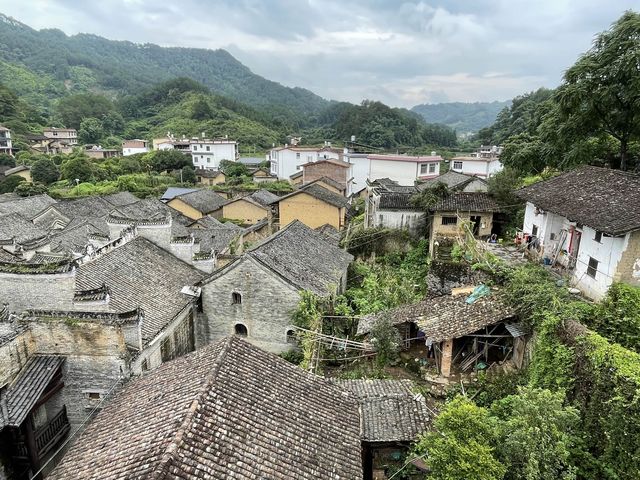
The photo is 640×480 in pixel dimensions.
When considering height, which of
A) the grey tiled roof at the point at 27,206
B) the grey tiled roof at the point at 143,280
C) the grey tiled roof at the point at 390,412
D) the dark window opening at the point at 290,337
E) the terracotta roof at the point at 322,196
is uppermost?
the terracotta roof at the point at 322,196

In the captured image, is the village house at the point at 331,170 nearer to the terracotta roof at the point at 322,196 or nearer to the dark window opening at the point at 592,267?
the terracotta roof at the point at 322,196

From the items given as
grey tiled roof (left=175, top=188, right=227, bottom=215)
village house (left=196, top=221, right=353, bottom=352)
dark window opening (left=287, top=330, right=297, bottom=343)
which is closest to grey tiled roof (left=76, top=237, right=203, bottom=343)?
village house (left=196, top=221, right=353, bottom=352)

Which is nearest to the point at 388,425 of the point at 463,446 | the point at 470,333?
the point at 463,446

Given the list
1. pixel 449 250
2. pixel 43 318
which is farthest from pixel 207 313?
pixel 449 250

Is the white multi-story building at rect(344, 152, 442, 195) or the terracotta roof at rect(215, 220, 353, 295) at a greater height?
the white multi-story building at rect(344, 152, 442, 195)

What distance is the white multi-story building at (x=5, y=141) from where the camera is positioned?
93.9 m

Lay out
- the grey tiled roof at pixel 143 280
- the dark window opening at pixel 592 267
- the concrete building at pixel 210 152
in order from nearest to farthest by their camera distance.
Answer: the dark window opening at pixel 592 267
the grey tiled roof at pixel 143 280
the concrete building at pixel 210 152

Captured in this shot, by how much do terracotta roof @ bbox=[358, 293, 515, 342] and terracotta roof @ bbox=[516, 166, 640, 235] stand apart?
490cm

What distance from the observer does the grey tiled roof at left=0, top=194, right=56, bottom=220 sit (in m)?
46.7

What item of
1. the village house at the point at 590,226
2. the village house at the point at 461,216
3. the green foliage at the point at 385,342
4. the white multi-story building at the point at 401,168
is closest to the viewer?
the village house at the point at 590,226

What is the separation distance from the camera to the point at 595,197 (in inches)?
717

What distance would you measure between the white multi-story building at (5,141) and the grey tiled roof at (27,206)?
57536mm

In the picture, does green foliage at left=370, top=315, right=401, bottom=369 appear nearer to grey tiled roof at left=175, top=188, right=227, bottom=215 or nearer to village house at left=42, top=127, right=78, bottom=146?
grey tiled roof at left=175, top=188, right=227, bottom=215

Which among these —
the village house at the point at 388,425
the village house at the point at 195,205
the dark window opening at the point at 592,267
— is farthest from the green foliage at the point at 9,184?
the dark window opening at the point at 592,267
